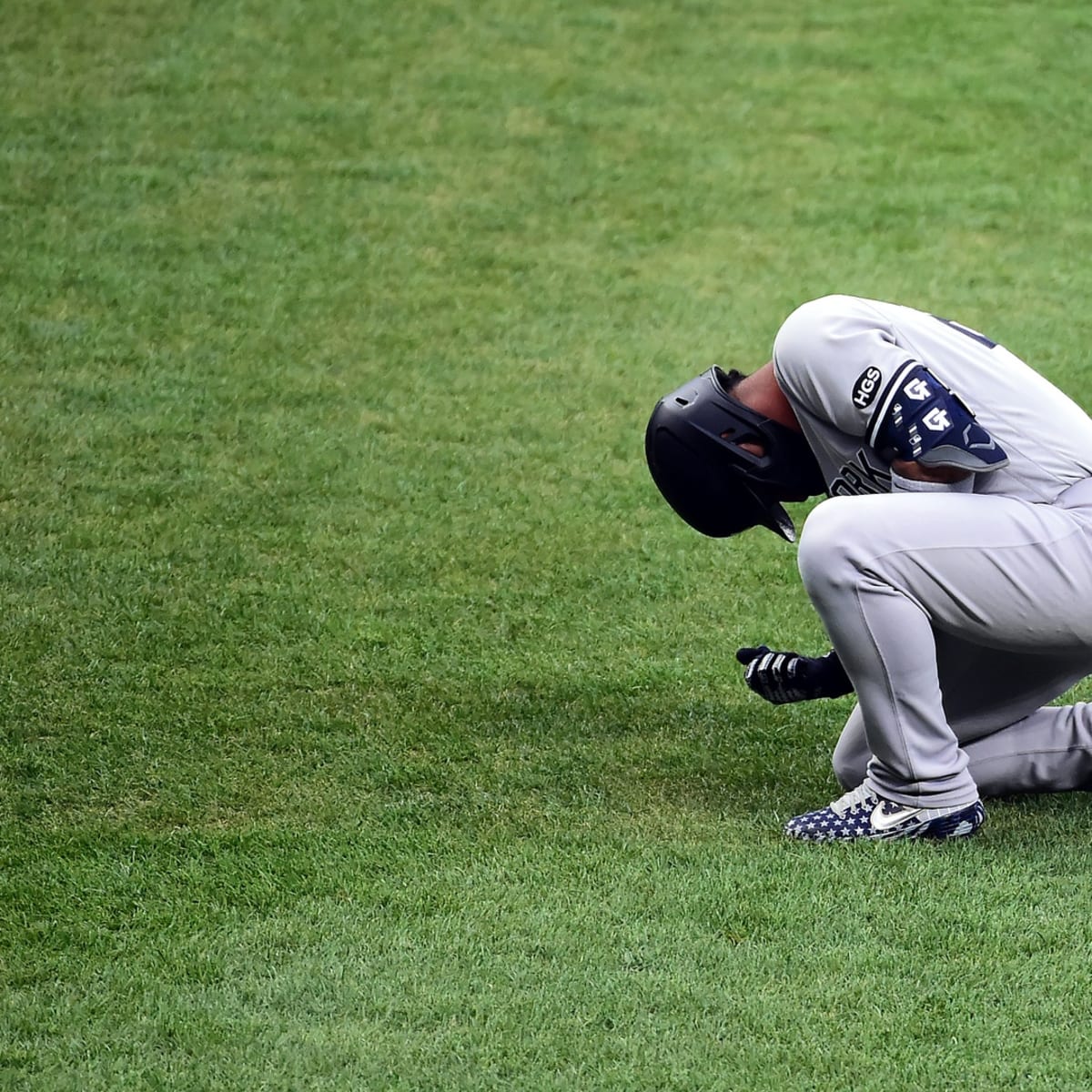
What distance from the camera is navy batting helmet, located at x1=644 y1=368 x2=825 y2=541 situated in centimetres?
340

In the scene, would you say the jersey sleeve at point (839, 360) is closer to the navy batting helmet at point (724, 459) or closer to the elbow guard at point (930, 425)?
the elbow guard at point (930, 425)

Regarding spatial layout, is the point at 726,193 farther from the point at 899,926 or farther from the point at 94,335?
the point at 899,926

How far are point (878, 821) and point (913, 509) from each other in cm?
62

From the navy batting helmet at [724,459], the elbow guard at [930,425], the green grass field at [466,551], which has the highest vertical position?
the elbow guard at [930,425]

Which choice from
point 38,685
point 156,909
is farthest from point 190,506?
point 156,909

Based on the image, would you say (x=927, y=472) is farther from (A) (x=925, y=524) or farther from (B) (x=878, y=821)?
(B) (x=878, y=821)

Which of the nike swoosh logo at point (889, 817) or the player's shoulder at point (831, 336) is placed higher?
the player's shoulder at point (831, 336)

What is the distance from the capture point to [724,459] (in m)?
3.41

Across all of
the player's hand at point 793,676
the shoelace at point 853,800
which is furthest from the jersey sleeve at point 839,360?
the shoelace at point 853,800

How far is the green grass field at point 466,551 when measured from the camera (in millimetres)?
2652

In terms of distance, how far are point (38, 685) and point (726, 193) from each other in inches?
195

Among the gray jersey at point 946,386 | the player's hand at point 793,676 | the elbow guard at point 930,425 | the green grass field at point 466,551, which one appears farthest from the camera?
the player's hand at point 793,676

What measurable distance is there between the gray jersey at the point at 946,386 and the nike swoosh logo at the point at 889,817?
65 cm

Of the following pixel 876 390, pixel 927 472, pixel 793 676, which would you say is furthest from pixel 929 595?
pixel 793 676
